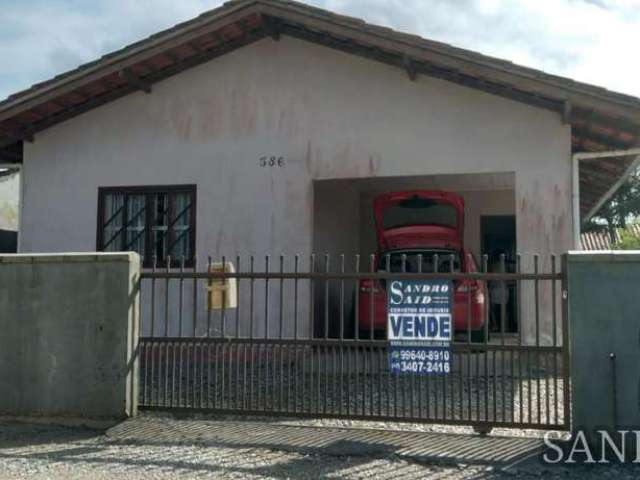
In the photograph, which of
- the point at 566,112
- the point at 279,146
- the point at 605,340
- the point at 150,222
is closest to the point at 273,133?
the point at 279,146

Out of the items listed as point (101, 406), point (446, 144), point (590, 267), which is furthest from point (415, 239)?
point (101, 406)

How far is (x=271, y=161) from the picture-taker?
985 centimetres

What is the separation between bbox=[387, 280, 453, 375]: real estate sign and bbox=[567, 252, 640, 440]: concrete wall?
3.61 ft

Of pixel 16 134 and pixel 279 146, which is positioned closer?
pixel 279 146

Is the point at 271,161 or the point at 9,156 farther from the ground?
the point at 9,156

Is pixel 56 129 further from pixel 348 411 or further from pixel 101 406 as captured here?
pixel 348 411

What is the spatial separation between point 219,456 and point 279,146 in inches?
212

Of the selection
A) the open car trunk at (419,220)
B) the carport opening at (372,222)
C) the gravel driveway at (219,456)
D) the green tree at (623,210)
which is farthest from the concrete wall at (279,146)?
the green tree at (623,210)

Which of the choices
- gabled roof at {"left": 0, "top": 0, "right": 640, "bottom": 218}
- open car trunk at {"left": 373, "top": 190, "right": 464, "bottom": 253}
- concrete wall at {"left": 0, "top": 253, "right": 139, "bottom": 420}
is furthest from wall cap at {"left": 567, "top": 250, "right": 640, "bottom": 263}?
open car trunk at {"left": 373, "top": 190, "right": 464, "bottom": 253}

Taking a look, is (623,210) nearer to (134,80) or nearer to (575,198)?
(575,198)

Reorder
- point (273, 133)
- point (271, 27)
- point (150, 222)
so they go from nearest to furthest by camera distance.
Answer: point (271, 27) < point (273, 133) < point (150, 222)

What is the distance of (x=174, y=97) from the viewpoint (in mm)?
10430

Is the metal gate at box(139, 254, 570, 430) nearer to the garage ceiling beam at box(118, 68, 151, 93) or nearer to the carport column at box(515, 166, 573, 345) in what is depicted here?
the carport column at box(515, 166, 573, 345)

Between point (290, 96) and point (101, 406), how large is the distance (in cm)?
536
